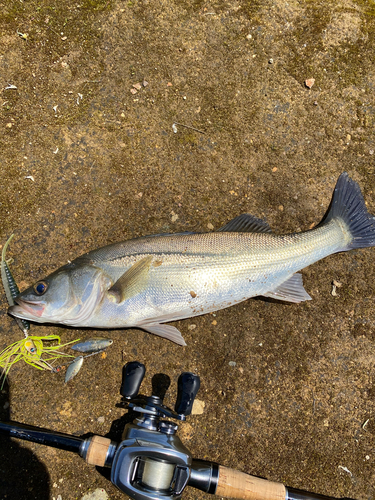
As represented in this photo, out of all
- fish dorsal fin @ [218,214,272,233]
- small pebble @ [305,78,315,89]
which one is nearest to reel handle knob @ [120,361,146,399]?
fish dorsal fin @ [218,214,272,233]

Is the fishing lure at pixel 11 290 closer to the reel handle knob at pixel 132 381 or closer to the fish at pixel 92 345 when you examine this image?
the fish at pixel 92 345

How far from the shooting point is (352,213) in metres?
2.79

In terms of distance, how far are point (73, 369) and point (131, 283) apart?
0.98m

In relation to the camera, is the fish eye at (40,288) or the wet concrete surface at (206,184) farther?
the wet concrete surface at (206,184)

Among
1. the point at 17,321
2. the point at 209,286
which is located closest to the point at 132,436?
the point at 209,286

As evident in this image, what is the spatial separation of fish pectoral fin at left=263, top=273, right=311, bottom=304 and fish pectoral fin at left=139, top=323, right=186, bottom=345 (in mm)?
834

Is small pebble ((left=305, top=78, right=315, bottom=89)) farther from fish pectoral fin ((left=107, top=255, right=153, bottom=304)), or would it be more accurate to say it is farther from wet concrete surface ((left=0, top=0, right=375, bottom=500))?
fish pectoral fin ((left=107, top=255, right=153, bottom=304))

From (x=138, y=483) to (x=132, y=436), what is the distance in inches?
10.0

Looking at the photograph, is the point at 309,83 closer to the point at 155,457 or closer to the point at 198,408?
the point at 198,408

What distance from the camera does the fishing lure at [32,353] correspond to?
8.39 feet

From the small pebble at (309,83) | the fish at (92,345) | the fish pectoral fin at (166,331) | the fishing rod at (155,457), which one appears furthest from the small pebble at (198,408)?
the small pebble at (309,83)

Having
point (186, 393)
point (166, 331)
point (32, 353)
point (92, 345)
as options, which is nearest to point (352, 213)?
point (166, 331)

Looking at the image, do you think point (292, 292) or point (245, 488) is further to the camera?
point (292, 292)

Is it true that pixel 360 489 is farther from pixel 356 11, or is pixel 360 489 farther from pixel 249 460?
pixel 356 11
